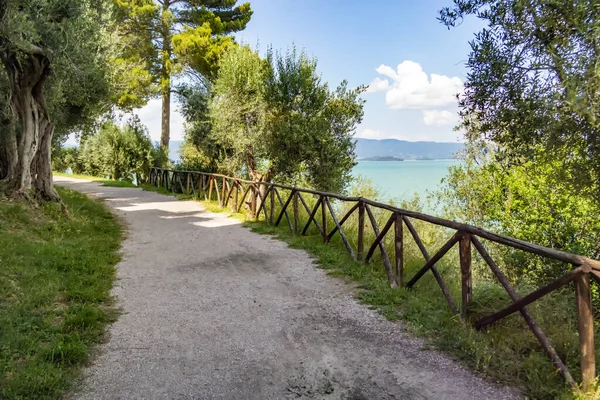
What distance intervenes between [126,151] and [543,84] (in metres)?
24.4

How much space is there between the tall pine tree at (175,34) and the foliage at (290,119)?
6.75 metres

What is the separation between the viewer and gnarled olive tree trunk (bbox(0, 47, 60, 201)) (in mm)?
7879

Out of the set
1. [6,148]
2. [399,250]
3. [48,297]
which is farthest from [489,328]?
[6,148]

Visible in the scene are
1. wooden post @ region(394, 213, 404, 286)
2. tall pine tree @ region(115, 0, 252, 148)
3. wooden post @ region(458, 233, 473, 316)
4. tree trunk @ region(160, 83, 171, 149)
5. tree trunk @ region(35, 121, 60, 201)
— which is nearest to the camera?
wooden post @ region(458, 233, 473, 316)

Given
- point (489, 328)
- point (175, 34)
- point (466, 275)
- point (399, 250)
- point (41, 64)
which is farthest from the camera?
point (175, 34)

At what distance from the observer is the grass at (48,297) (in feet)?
9.53

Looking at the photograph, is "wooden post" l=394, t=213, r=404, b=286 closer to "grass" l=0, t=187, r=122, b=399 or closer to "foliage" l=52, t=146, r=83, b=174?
"grass" l=0, t=187, r=122, b=399

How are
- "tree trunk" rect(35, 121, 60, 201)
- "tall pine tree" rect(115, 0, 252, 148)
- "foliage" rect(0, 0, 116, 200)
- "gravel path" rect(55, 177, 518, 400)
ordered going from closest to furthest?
"gravel path" rect(55, 177, 518, 400), "foliage" rect(0, 0, 116, 200), "tree trunk" rect(35, 121, 60, 201), "tall pine tree" rect(115, 0, 252, 148)

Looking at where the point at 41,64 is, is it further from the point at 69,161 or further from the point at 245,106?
the point at 69,161

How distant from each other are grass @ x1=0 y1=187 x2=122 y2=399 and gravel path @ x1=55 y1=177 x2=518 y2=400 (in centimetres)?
20

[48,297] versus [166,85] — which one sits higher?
[166,85]

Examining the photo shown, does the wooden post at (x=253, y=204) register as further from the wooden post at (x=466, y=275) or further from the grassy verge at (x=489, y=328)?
the wooden post at (x=466, y=275)

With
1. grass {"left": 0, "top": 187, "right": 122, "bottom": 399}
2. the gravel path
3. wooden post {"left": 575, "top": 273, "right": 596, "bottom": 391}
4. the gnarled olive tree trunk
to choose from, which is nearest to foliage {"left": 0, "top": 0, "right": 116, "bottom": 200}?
the gnarled olive tree trunk

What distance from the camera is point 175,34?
2042 centimetres
